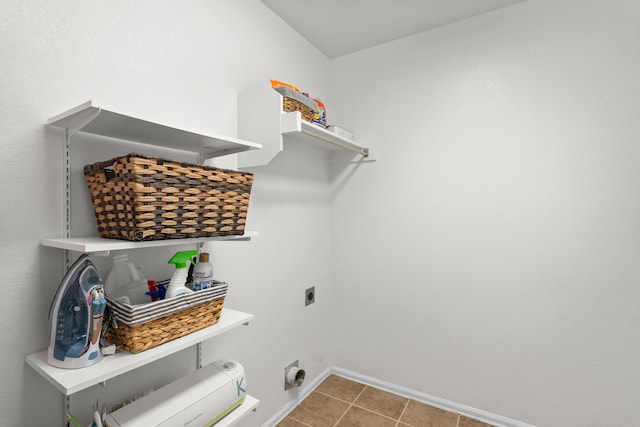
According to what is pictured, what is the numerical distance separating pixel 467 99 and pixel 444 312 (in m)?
1.20

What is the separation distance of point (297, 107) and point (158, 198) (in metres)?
0.86

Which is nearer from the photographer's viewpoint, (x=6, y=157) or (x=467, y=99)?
(x=6, y=157)

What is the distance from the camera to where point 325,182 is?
7.21 feet

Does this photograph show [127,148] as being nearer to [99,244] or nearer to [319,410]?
[99,244]

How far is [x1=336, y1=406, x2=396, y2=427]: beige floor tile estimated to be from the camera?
1720mm

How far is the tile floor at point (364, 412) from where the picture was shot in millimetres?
1732

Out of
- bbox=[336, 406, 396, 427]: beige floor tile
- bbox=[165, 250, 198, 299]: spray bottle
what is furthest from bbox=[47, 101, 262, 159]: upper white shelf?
bbox=[336, 406, 396, 427]: beige floor tile

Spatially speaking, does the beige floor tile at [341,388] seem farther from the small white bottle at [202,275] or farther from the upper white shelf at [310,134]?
the upper white shelf at [310,134]

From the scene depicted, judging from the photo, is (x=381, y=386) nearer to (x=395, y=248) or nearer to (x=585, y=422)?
(x=395, y=248)

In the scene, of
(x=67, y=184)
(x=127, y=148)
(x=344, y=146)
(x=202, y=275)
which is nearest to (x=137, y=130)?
(x=127, y=148)

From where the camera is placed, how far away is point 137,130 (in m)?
0.96

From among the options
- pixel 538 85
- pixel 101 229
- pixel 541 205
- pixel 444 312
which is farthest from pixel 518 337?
pixel 101 229

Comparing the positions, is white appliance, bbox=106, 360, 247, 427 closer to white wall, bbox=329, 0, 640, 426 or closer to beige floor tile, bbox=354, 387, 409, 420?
beige floor tile, bbox=354, 387, 409, 420

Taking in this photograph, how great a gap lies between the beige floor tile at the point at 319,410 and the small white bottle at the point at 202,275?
1.14 m
